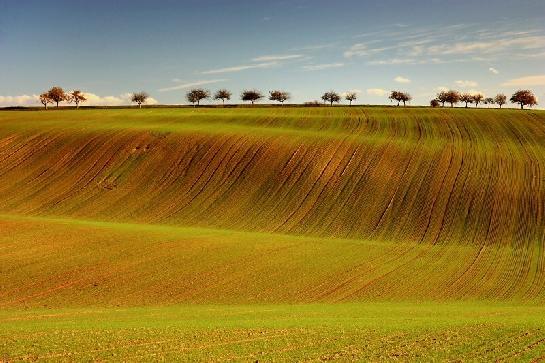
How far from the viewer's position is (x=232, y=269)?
3097 centimetres

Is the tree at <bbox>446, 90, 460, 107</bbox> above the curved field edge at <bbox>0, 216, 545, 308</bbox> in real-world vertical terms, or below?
above

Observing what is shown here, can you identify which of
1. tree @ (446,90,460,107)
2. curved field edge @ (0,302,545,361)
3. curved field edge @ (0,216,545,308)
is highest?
tree @ (446,90,460,107)

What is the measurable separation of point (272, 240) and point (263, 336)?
66.7 ft

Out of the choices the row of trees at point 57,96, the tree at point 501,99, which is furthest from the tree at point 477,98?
the row of trees at point 57,96

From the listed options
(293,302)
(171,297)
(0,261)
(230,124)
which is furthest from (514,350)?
(230,124)

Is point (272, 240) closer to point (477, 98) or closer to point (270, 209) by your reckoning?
point (270, 209)

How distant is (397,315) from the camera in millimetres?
22797

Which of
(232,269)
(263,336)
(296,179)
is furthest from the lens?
(296,179)

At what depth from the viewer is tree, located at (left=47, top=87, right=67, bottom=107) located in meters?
112

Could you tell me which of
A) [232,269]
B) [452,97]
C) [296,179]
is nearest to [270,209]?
[296,179]

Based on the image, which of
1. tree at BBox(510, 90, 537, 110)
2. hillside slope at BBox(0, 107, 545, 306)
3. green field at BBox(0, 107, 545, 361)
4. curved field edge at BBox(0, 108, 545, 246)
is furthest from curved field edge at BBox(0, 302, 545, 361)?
tree at BBox(510, 90, 537, 110)

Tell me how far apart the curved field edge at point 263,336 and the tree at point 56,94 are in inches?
3871

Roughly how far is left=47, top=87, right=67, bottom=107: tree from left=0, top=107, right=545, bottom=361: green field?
3862 cm

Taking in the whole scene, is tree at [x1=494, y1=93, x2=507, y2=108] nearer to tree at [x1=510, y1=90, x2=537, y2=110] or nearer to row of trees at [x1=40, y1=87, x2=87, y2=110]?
tree at [x1=510, y1=90, x2=537, y2=110]
